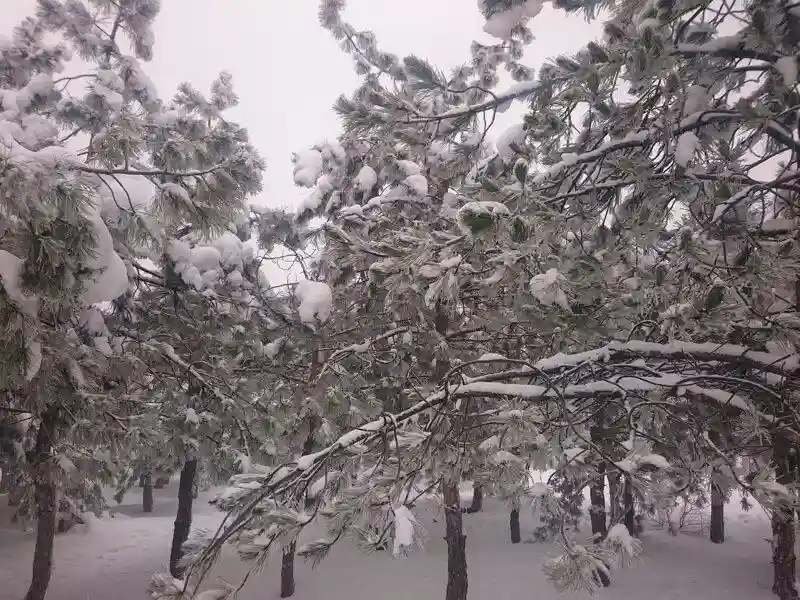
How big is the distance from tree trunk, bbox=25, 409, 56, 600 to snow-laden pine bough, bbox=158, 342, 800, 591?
4833mm

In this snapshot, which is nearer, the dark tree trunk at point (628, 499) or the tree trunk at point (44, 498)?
the dark tree trunk at point (628, 499)

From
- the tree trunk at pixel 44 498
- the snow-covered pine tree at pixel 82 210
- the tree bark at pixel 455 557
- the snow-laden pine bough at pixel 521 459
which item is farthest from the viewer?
the tree bark at pixel 455 557

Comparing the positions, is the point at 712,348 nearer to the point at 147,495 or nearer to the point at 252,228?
the point at 252,228

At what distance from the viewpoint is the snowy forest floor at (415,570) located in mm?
11305

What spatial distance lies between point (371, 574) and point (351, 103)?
1294 cm

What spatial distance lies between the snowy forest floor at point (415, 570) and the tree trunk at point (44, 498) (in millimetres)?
3573

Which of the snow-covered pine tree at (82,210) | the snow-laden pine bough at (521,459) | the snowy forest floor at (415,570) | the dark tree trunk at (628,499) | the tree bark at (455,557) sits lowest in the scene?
the snowy forest floor at (415,570)

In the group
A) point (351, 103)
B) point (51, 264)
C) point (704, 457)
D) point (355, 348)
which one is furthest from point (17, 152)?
point (704, 457)

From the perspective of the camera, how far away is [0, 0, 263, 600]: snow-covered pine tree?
2732 millimetres

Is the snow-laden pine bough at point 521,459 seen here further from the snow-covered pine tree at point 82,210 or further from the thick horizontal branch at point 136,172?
the thick horizontal branch at point 136,172

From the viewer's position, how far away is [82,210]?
9.29 feet

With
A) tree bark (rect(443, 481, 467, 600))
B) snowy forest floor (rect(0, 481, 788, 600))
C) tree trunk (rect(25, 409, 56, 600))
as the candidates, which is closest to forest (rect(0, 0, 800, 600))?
tree trunk (rect(25, 409, 56, 600))

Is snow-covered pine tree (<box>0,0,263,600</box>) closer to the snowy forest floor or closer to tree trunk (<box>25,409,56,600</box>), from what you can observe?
tree trunk (<box>25,409,56,600</box>)

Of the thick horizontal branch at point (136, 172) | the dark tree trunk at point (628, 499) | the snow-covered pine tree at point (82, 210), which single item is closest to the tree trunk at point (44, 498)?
the snow-covered pine tree at point (82, 210)
